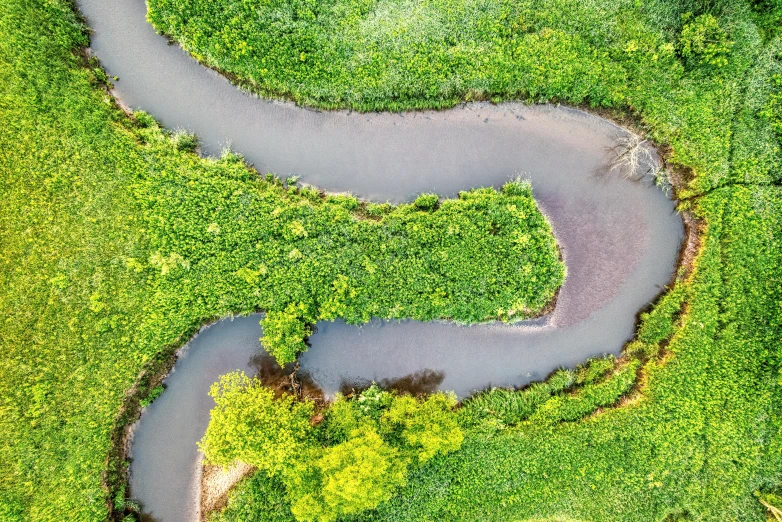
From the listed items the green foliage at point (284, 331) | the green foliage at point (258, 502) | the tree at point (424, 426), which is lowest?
the green foliage at point (258, 502)

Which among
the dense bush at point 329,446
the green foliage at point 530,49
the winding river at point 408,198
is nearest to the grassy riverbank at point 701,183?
the green foliage at point 530,49

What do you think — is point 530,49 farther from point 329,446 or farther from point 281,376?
point 329,446

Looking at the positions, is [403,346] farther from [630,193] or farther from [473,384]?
[630,193]

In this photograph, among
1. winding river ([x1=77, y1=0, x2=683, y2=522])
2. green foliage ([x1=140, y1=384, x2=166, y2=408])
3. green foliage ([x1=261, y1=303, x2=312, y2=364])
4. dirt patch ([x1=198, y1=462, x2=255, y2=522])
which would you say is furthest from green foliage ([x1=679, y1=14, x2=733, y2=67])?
green foliage ([x1=140, y1=384, x2=166, y2=408])

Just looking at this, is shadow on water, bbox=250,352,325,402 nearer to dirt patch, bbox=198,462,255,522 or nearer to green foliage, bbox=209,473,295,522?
green foliage, bbox=209,473,295,522

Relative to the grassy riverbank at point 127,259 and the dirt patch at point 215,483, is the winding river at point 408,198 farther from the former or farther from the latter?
the grassy riverbank at point 127,259

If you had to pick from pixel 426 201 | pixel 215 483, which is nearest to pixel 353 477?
pixel 215 483

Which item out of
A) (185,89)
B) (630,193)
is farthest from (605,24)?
(185,89)
